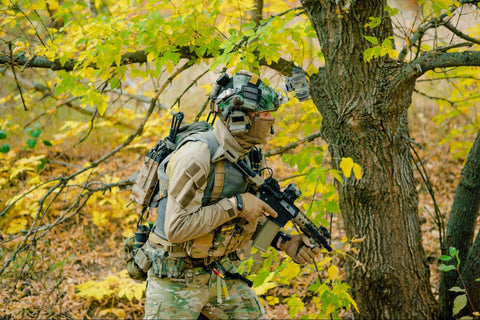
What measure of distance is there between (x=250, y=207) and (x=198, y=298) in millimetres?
730

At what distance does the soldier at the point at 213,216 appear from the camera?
2623 millimetres

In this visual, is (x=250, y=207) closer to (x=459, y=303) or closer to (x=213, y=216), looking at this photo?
(x=213, y=216)

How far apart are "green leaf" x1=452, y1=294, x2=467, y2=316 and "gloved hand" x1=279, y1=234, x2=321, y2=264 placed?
1.35m

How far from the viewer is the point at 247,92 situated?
2.74 metres

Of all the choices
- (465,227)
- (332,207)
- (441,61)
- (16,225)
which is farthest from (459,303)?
(16,225)

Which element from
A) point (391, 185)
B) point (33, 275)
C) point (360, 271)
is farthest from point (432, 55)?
point (33, 275)

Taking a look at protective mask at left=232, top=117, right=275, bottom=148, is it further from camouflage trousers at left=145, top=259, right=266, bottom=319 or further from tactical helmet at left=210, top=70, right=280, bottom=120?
camouflage trousers at left=145, top=259, right=266, bottom=319

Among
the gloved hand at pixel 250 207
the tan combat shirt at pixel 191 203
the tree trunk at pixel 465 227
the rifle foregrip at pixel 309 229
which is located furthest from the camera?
the tree trunk at pixel 465 227

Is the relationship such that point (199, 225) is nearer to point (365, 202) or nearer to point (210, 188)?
point (210, 188)

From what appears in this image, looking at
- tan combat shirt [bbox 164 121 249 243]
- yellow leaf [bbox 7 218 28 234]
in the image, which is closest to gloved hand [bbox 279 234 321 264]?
tan combat shirt [bbox 164 121 249 243]

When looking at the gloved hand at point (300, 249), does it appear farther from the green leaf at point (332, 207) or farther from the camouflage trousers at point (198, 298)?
the camouflage trousers at point (198, 298)

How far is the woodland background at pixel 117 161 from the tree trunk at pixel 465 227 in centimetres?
23

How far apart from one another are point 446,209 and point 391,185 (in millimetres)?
3641

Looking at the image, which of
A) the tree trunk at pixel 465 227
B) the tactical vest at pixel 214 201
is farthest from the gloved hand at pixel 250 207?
the tree trunk at pixel 465 227
